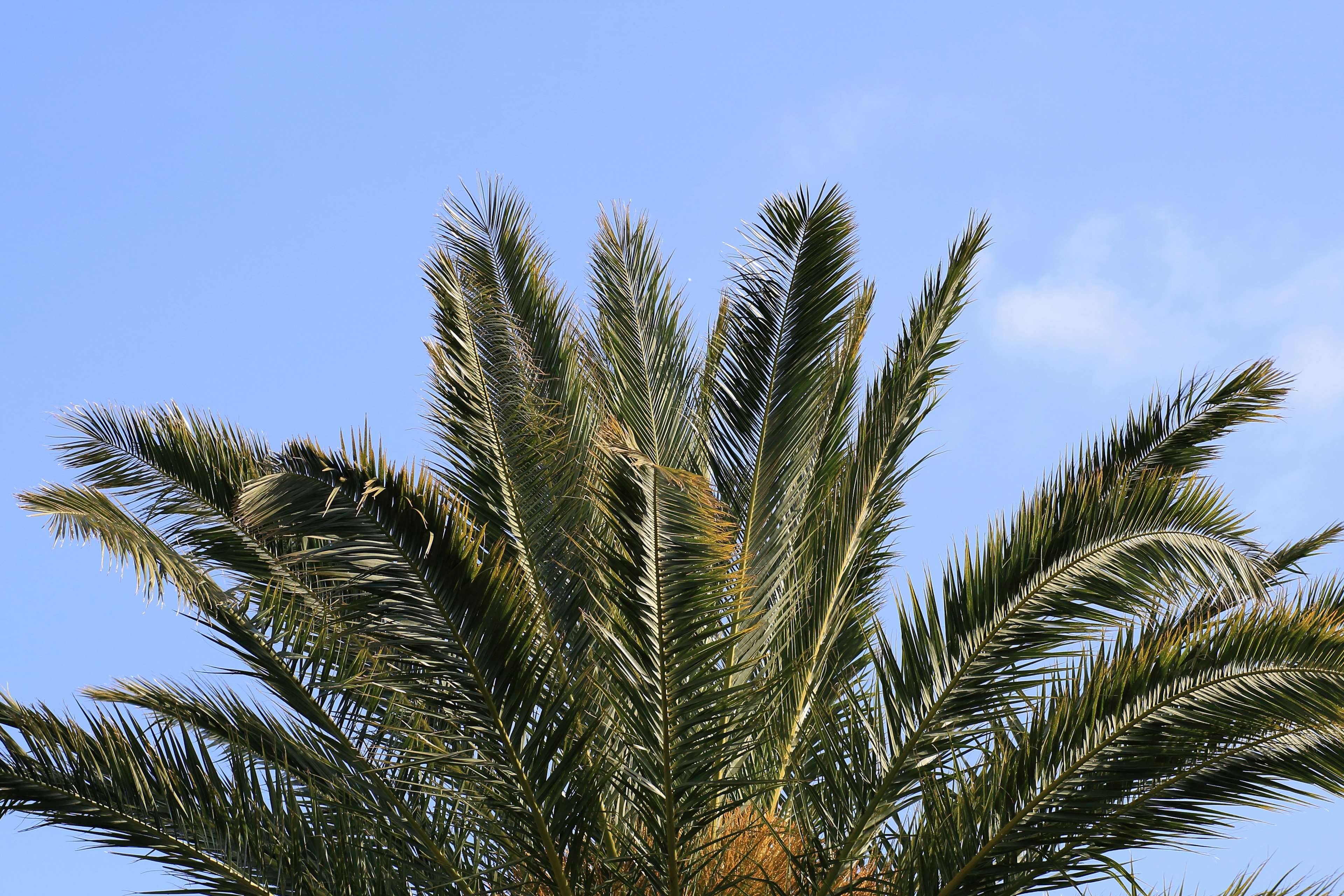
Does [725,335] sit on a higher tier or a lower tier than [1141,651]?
higher

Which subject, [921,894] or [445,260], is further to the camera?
[445,260]

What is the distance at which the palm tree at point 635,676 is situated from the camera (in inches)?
198

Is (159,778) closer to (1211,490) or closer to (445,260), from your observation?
(445,260)

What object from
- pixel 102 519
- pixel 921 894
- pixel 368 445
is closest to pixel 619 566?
pixel 368 445

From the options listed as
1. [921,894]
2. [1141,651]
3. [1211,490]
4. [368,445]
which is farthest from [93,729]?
[1211,490]

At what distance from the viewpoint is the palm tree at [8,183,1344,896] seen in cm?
503

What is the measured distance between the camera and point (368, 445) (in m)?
4.82

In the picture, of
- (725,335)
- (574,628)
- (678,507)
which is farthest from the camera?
(725,335)

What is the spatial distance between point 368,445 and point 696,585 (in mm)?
1332

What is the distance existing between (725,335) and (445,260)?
7.89 ft

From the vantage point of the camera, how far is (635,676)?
5230 mm

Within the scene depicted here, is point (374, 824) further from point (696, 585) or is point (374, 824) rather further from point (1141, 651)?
point (1141, 651)

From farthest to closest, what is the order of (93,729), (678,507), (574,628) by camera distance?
(574,628) → (93,729) → (678,507)

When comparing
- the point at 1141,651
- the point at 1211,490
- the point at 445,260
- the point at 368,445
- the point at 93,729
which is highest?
the point at 445,260
